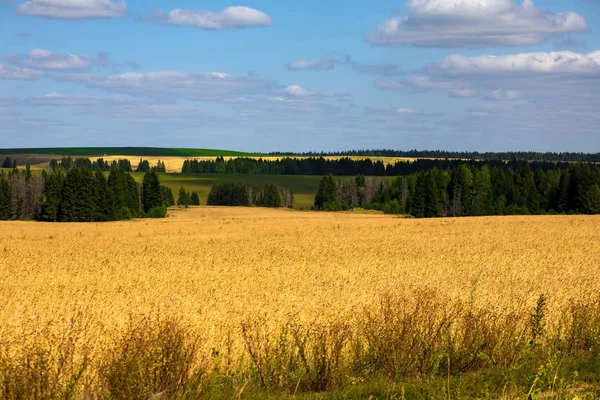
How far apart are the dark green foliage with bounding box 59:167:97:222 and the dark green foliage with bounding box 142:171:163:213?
736 inches

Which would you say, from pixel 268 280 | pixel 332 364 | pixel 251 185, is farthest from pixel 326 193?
pixel 332 364

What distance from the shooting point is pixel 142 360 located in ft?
26.8

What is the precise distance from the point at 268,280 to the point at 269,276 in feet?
3.44

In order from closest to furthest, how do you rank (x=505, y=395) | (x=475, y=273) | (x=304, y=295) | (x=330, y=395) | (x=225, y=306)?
(x=505, y=395) < (x=330, y=395) < (x=225, y=306) < (x=304, y=295) < (x=475, y=273)

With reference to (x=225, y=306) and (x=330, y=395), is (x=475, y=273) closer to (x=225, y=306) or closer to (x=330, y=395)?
(x=225, y=306)

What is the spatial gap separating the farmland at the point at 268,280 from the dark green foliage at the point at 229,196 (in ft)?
371

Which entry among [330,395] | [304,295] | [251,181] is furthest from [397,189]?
[330,395]

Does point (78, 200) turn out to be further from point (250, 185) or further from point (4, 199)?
point (250, 185)

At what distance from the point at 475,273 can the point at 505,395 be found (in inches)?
631

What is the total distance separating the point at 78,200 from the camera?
89438 millimetres

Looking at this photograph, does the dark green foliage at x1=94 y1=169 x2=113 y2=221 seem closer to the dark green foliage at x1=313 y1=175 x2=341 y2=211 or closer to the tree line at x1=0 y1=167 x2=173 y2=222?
the tree line at x1=0 y1=167 x2=173 y2=222

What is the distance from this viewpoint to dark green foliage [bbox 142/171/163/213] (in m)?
108

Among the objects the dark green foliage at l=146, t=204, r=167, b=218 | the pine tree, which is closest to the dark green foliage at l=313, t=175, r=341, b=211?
the pine tree

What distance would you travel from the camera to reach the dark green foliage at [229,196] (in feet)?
500
